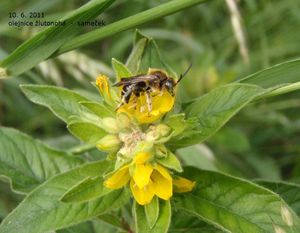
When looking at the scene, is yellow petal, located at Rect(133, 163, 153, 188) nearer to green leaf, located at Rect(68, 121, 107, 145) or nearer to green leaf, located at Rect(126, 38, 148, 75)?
green leaf, located at Rect(68, 121, 107, 145)

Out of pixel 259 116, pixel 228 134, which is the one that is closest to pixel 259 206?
pixel 228 134

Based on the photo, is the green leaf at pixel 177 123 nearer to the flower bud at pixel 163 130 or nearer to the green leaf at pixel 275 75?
the flower bud at pixel 163 130

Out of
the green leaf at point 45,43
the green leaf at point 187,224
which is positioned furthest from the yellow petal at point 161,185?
the green leaf at point 45,43

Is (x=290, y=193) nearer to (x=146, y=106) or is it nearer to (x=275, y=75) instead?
(x=275, y=75)

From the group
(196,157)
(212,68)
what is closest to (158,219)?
(196,157)

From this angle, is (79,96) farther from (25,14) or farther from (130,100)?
(25,14)

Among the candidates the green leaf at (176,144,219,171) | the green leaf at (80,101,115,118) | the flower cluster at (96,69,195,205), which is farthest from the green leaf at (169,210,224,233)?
the green leaf at (176,144,219,171)
